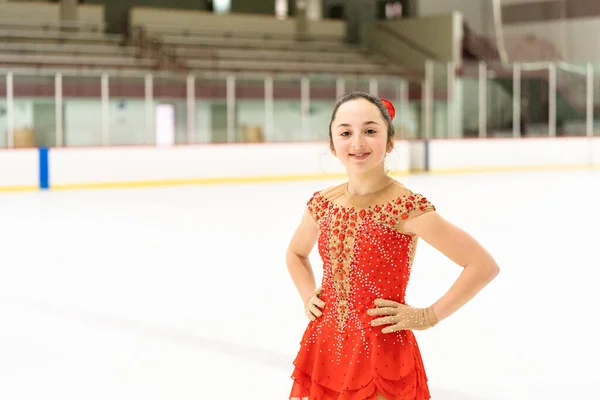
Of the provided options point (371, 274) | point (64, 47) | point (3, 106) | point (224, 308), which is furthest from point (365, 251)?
point (64, 47)

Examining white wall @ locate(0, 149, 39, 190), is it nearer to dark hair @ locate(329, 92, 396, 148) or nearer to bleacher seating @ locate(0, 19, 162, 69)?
bleacher seating @ locate(0, 19, 162, 69)

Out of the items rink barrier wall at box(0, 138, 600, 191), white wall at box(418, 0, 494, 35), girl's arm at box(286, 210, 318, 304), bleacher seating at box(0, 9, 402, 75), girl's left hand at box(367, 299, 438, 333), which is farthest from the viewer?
white wall at box(418, 0, 494, 35)

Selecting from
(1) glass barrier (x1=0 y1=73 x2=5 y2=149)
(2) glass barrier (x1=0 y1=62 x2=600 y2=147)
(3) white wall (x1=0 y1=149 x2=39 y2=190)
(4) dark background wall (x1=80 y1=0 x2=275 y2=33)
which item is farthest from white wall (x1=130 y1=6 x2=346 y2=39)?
(3) white wall (x1=0 y1=149 x2=39 y2=190)

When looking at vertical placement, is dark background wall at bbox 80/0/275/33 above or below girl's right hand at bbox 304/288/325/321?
above

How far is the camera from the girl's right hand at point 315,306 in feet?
6.49

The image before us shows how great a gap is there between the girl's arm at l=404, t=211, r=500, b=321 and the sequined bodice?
0.03 metres

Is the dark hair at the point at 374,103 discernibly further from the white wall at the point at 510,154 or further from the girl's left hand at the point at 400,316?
the white wall at the point at 510,154

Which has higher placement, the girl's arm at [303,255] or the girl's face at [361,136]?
the girl's face at [361,136]

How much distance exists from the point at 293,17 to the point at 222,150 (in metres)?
12.9

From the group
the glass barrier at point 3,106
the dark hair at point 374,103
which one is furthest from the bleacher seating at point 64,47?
the dark hair at point 374,103

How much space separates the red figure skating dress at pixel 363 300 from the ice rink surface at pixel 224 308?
106 centimetres

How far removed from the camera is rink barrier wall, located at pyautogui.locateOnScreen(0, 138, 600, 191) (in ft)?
41.3

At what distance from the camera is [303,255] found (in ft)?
7.00

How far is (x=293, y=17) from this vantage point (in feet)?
85.6
